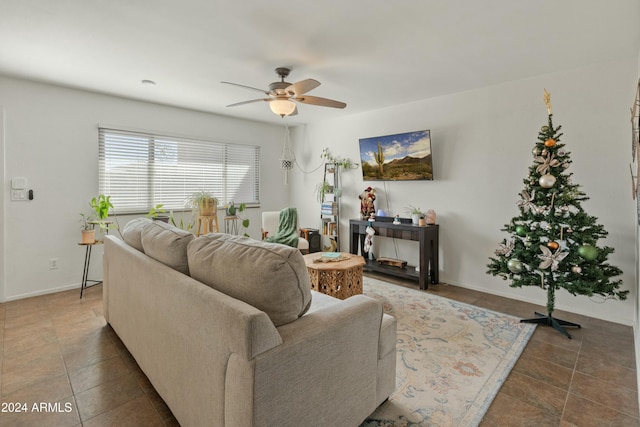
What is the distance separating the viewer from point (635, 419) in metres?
1.65

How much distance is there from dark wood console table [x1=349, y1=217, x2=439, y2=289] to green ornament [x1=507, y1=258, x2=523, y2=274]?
3.56ft

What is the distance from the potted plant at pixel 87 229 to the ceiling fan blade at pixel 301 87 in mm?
2747

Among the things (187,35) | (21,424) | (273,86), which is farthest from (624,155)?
(21,424)

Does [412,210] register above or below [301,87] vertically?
below

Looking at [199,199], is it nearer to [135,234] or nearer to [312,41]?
[135,234]

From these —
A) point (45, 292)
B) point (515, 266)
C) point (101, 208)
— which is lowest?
point (45, 292)

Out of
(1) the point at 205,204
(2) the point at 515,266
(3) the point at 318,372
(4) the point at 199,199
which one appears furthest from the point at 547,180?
(4) the point at 199,199

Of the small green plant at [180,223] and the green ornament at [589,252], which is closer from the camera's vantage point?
the green ornament at [589,252]

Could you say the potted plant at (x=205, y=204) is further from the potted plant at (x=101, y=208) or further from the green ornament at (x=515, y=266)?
the green ornament at (x=515, y=266)

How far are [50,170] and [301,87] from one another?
316 cm

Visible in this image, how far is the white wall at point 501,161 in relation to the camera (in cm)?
282

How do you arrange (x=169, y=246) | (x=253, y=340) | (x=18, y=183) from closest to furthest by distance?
1. (x=253, y=340)
2. (x=169, y=246)
3. (x=18, y=183)

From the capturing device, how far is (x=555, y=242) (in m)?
2.54

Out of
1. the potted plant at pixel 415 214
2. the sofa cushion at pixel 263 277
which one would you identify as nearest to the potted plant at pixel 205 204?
the potted plant at pixel 415 214
